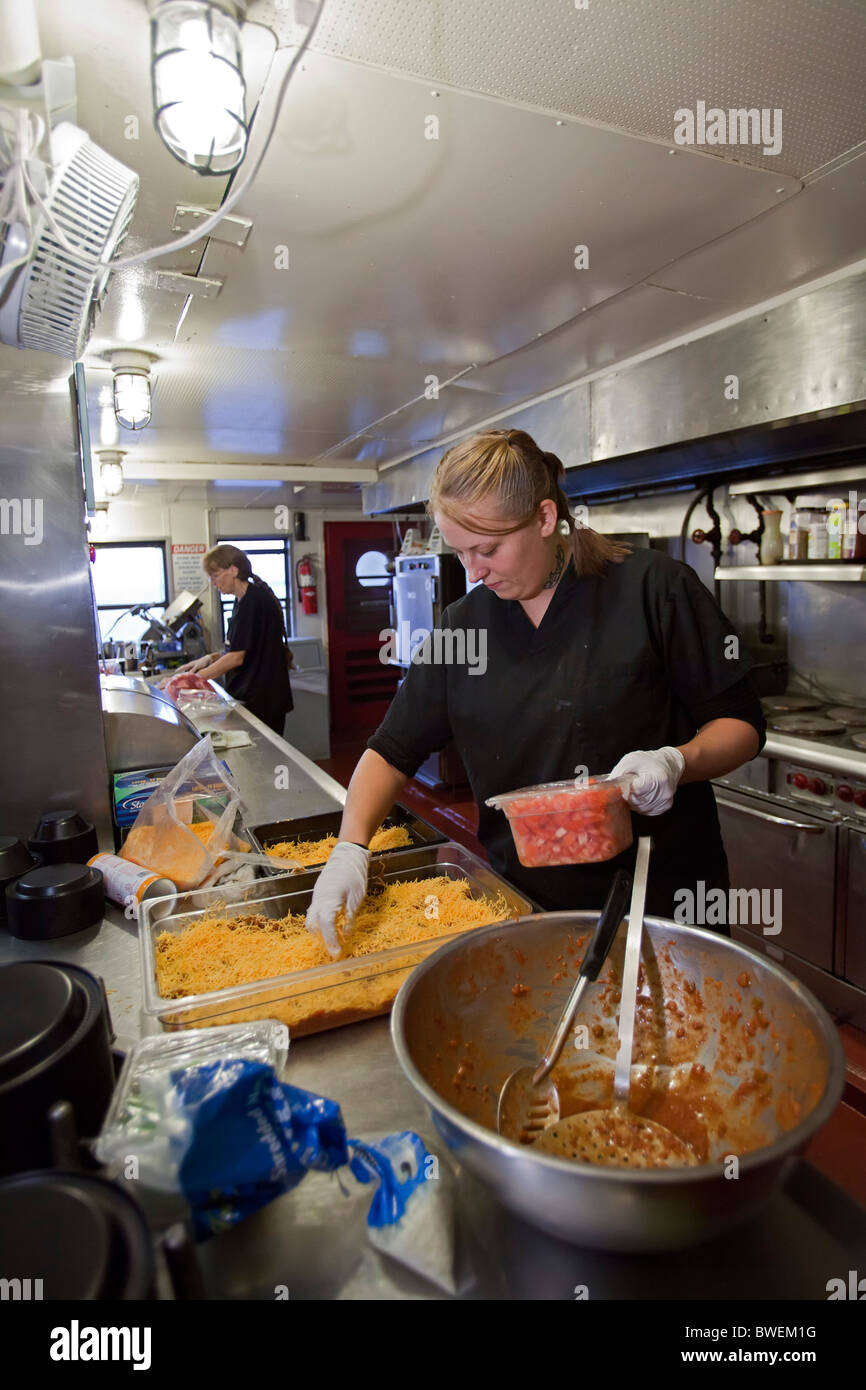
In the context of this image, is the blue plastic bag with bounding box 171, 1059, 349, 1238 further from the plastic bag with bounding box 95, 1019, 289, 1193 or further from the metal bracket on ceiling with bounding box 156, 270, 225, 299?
the metal bracket on ceiling with bounding box 156, 270, 225, 299

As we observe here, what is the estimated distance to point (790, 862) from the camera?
3107 millimetres

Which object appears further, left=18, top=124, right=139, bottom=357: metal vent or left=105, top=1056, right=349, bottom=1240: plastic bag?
left=18, top=124, right=139, bottom=357: metal vent

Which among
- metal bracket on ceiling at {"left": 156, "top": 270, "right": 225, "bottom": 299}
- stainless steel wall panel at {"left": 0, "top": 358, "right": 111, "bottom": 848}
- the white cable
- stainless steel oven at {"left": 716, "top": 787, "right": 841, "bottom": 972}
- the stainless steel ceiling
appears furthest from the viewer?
stainless steel oven at {"left": 716, "top": 787, "right": 841, "bottom": 972}

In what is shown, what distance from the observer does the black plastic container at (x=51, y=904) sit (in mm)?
1382

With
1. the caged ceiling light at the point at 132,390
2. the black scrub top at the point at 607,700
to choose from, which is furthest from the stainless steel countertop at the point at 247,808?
the caged ceiling light at the point at 132,390

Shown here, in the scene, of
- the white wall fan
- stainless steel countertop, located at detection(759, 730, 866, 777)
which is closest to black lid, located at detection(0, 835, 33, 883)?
the white wall fan

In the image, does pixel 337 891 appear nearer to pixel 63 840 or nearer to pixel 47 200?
pixel 63 840

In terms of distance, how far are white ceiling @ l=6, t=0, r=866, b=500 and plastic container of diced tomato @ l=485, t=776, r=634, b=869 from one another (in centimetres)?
144

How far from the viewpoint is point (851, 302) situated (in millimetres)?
2463

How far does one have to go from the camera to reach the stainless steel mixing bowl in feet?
1.93

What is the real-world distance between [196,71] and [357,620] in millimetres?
8164

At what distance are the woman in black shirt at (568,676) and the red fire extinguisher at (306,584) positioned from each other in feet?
24.5
